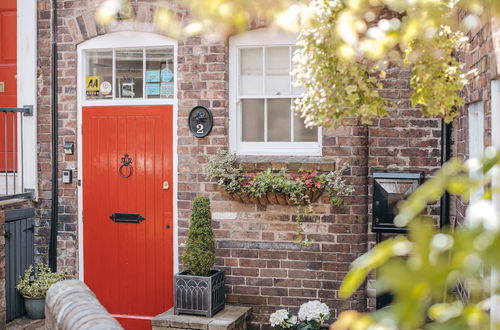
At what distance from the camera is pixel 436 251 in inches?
33.0

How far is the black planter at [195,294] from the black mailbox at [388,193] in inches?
61.2

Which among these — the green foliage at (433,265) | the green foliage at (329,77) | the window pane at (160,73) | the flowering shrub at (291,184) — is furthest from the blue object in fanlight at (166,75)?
the green foliage at (433,265)

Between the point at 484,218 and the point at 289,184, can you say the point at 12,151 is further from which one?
the point at 484,218

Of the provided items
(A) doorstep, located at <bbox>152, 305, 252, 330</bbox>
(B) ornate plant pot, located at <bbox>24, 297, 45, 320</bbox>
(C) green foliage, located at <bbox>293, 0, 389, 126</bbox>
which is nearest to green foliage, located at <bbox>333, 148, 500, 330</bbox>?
(C) green foliage, located at <bbox>293, 0, 389, 126</bbox>

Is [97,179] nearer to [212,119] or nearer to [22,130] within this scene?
[22,130]

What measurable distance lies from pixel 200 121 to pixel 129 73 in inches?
38.3

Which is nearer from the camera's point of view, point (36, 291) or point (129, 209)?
point (36, 291)

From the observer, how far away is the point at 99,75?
705 cm

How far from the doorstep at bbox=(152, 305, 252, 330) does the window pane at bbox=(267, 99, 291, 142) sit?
1721 millimetres

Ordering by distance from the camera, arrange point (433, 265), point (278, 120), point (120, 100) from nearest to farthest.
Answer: point (433, 265), point (278, 120), point (120, 100)

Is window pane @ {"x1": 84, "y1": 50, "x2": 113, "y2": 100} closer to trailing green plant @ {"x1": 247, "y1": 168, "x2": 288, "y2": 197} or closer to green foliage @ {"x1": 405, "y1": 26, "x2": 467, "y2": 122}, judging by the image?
trailing green plant @ {"x1": 247, "y1": 168, "x2": 288, "y2": 197}

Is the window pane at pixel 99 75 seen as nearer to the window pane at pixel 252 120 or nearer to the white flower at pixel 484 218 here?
the window pane at pixel 252 120

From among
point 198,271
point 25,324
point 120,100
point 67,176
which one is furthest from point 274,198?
point 25,324

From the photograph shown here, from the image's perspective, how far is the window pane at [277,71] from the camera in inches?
258
